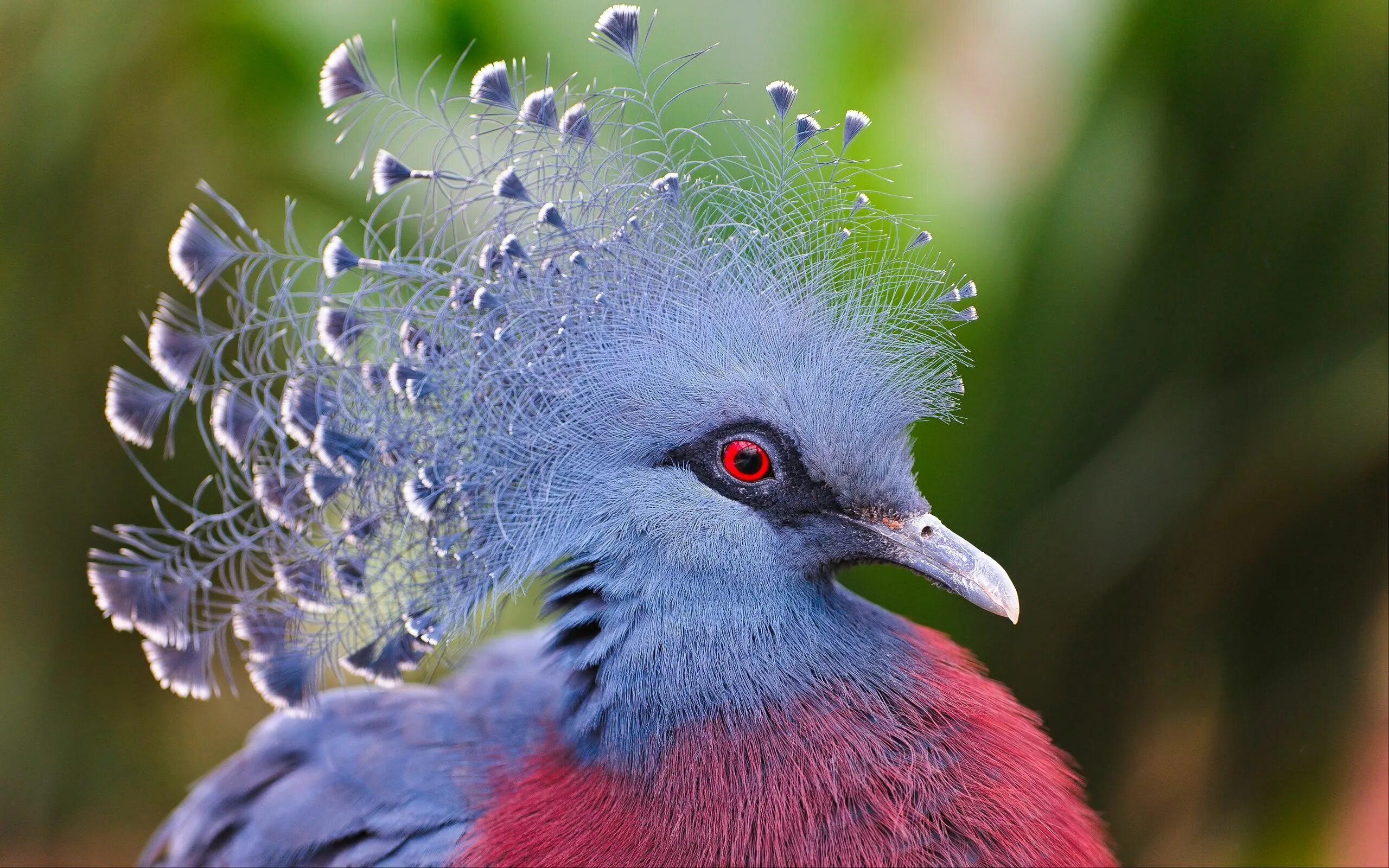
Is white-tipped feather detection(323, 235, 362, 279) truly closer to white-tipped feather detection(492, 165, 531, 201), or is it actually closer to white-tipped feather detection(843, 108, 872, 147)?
white-tipped feather detection(492, 165, 531, 201)

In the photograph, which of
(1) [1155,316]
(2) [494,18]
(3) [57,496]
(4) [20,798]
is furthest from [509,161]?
(4) [20,798]

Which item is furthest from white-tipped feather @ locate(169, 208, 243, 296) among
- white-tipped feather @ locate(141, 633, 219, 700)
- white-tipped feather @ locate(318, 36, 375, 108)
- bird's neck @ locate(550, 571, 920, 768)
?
bird's neck @ locate(550, 571, 920, 768)

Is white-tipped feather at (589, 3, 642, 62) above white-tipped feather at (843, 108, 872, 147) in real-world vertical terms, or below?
below

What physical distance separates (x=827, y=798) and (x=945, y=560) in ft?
1.09

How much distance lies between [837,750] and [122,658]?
7.96 feet

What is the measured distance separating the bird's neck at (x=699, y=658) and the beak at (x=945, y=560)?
121 millimetres

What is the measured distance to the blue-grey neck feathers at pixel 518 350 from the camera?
1312mm

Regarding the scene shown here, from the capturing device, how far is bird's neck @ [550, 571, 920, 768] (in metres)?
1.30

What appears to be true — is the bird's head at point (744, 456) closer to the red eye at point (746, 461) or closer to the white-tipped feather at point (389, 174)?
the red eye at point (746, 461)

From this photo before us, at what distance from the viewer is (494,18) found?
2.23 meters

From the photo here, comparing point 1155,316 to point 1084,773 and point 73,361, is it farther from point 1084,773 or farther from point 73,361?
point 73,361

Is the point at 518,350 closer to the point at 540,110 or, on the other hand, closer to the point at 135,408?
the point at 540,110

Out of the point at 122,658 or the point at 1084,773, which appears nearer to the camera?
the point at 1084,773

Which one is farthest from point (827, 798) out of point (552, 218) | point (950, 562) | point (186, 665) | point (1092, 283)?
point (1092, 283)
